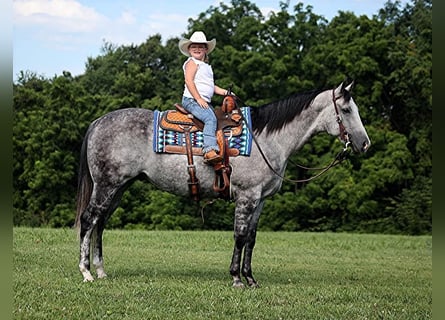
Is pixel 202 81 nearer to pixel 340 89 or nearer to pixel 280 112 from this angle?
pixel 280 112

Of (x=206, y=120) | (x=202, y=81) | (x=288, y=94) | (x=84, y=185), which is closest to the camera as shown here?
(x=206, y=120)

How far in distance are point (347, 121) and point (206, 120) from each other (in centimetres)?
185

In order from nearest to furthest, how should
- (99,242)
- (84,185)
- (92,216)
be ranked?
(92,216) → (99,242) → (84,185)

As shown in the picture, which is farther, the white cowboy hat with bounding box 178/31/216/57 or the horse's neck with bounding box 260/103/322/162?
the horse's neck with bounding box 260/103/322/162

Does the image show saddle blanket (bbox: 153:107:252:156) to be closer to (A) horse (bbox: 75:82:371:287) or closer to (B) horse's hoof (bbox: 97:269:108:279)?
(A) horse (bbox: 75:82:371:287)

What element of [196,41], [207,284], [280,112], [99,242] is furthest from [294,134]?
[99,242]

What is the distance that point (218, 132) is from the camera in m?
7.53

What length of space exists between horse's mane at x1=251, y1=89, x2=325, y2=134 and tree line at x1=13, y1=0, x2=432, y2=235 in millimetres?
17686

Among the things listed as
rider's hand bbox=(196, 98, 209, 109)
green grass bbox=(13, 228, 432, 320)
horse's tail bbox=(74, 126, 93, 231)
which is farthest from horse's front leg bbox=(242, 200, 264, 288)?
horse's tail bbox=(74, 126, 93, 231)

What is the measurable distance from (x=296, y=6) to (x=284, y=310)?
91.3 ft

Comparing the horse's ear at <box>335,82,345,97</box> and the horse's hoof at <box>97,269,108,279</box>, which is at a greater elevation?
the horse's ear at <box>335,82,345,97</box>

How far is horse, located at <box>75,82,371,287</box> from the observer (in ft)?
25.0

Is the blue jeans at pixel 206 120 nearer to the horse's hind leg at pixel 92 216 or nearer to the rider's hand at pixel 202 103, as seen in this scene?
the rider's hand at pixel 202 103

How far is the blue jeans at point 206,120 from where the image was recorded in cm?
742
